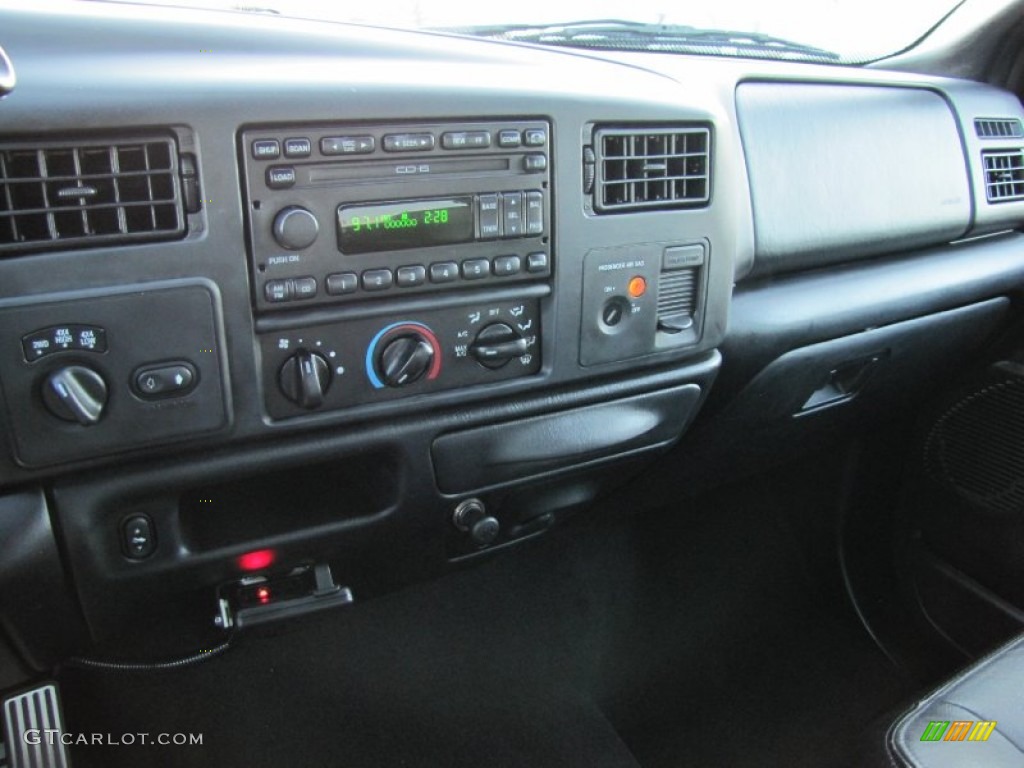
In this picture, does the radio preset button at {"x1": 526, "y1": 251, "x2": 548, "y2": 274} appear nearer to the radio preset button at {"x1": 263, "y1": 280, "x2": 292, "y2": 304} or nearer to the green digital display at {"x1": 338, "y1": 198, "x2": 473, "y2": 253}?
the green digital display at {"x1": 338, "y1": 198, "x2": 473, "y2": 253}

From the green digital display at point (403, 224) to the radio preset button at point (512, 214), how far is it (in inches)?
1.8

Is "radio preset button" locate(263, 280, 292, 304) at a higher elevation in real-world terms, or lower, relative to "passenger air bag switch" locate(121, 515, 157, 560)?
higher

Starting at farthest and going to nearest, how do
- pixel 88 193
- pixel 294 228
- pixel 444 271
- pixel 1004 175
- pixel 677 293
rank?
pixel 1004 175 → pixel 677 293 → pixel 444 271 → pixel 294 228 → pixel 88 193

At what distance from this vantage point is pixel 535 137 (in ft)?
3.81

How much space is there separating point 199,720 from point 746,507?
1258mm

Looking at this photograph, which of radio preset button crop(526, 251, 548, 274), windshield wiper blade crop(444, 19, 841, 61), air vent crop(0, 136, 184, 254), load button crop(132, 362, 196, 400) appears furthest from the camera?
windshield wiper blade crop(444, 19, 841, 61)

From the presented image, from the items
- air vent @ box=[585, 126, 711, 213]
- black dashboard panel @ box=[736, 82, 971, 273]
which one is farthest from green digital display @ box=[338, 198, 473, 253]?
black dashboard panel @ box=[736, 82, 971, 273]

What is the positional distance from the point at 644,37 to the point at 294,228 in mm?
953

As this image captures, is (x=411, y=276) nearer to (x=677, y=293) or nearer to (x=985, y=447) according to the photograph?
(x=677, y=293)

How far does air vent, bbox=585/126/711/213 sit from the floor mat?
26.4 inches

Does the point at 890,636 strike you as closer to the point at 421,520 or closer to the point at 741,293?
the point at 741,293

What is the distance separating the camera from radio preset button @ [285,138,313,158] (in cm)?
100

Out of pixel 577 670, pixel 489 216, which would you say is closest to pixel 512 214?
pixel 489 216

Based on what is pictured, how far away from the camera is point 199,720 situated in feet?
5.47
